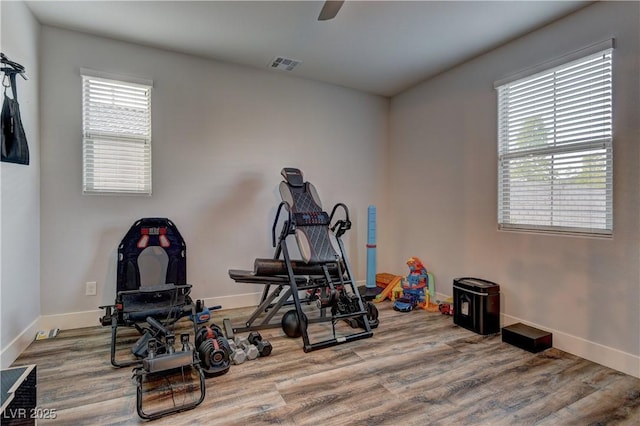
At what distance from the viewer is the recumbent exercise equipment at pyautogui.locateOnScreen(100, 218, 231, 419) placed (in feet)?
6.61

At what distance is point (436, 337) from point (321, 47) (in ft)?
10.3

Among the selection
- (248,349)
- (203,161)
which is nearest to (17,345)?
(248,349)

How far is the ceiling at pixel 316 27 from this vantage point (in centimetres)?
264

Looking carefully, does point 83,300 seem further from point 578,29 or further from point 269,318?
point 578,29

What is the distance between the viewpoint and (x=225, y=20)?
2844mm

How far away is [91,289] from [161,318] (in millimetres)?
1093

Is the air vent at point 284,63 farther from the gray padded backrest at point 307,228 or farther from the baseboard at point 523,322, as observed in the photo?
the baseboard at point 523,322

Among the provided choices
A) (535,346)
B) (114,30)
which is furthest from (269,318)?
(114,30)

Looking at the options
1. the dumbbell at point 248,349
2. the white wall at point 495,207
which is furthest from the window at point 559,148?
the dumbbell at point 248,349

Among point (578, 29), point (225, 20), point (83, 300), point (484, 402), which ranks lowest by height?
point (484, 402)

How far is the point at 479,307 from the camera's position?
9.96 ft

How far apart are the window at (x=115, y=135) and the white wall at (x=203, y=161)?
8 cm

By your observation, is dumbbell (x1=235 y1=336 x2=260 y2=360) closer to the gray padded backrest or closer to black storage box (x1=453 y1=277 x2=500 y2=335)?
the gray padded backrest

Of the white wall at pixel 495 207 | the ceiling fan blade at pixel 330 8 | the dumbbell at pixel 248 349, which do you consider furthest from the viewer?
the dumbbell at pixel 248 349
